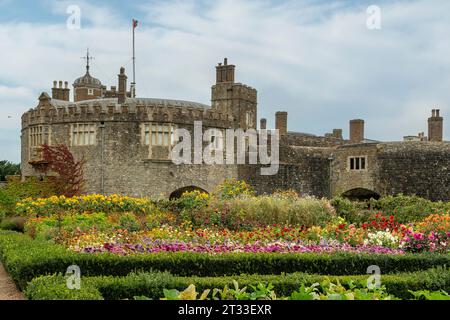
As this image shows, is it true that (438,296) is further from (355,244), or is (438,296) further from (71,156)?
(71,156)

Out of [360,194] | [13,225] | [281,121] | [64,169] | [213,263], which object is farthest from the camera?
[281,121]

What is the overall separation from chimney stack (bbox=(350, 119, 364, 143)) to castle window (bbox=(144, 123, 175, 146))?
12.5 m

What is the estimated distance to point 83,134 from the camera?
93.1 feet

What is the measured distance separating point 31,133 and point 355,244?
22148mm

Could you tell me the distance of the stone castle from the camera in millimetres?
27953

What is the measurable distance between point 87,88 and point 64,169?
16.2 meters

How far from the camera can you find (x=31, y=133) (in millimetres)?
30359

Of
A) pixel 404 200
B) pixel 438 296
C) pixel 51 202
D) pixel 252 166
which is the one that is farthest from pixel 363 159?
Result: pixel 438 296

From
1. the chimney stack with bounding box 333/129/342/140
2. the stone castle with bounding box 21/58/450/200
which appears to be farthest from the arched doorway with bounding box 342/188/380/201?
the chimney stack with bounding box 333/129/342/140

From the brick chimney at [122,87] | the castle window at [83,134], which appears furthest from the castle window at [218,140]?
the castle window at [83,134]

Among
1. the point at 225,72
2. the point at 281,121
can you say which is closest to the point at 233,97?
the point at 225,72

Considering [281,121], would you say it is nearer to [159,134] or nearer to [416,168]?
[416,168]
